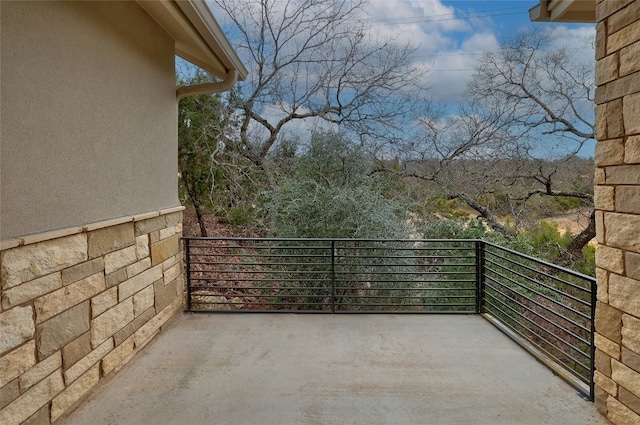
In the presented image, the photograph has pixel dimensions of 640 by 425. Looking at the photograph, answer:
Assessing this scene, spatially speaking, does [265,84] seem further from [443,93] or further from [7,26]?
[7,26]

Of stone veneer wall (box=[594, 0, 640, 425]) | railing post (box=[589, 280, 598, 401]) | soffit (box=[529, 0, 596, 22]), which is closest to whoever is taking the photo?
stone veneer wall (box=[594, 0, 640, 425])

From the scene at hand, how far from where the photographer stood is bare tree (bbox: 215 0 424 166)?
7523 millimetres

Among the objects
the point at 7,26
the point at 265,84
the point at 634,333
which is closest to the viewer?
the point at 7,26

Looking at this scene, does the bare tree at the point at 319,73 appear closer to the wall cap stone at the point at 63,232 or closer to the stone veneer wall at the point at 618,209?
the wall cap stone at the point at 63,232

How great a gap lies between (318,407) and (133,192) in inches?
82.6

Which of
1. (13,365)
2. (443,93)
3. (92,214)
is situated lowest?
(13,365)

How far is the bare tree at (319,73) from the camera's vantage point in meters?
7.52

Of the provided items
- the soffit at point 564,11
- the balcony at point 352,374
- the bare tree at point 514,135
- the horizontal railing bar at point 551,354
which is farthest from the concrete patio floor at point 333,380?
the bare tree at point 514,135

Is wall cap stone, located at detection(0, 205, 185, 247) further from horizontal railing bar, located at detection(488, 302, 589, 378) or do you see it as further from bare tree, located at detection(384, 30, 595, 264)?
bare tree, located at detection(384, 30, 595, 264)

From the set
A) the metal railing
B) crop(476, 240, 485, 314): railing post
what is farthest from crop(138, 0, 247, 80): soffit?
crop(476, 240, 485, 314): railing post

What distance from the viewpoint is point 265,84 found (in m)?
7.73

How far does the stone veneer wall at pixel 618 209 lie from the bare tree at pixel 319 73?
5641 mm

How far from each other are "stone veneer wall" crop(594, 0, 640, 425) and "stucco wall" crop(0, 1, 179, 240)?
10.0ft

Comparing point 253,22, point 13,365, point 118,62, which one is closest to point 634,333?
point 13,365
